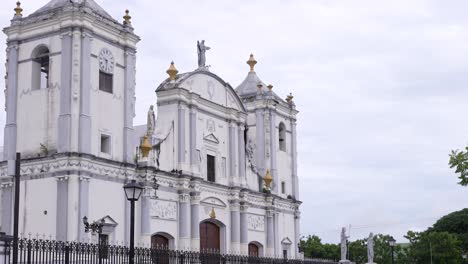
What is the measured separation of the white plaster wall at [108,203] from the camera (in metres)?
30.1

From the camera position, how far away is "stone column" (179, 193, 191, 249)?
115 feet

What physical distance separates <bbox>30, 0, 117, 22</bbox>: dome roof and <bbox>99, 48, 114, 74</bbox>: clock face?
1.48m

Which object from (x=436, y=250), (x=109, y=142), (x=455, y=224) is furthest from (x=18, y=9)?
(x=455, y=224)

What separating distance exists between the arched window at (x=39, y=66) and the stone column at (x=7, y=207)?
4.13m

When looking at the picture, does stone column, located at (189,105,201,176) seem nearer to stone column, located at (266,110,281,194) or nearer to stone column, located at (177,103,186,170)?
stone column, located at (177,103,186,170)

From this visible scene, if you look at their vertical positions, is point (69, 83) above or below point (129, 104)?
above

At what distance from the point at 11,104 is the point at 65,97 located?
2871 millimetres

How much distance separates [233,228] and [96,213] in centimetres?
1051

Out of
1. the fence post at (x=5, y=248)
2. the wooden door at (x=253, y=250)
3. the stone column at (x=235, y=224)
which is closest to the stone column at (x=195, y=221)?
the stone column at (x=235, y=224)

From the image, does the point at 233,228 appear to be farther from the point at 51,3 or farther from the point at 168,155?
the point at 51,3

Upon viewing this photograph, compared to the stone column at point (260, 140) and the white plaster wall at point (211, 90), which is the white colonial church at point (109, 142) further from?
the stone column at point (260, 140)

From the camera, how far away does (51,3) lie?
107 feet

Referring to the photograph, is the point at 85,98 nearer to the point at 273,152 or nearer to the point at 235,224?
the point at 235,224

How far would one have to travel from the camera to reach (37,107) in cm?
3111
